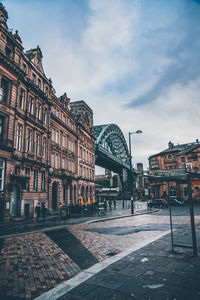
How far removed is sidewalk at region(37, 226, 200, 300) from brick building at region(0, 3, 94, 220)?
16.4m

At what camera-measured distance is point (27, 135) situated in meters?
24.6

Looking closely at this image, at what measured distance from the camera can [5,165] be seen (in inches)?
790

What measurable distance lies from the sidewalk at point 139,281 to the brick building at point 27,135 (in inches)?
644

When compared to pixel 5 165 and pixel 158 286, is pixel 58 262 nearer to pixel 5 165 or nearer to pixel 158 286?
pixel 158 286

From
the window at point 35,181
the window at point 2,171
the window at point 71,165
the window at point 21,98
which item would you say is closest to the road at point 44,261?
the window at point 2,171

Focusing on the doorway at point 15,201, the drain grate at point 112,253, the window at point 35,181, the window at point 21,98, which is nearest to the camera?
the drain grate at point 112,253

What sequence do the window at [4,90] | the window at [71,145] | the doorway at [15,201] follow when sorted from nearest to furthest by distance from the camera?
the window at [4,90] → the doorway at [15,201] → the window at [71,145]

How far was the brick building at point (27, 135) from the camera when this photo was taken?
67.7ft

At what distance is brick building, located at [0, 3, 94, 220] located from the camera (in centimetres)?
2062

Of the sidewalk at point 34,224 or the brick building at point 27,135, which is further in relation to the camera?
the brick building at point 27,135

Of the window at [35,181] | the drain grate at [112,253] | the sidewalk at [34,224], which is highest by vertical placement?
the window at [35,181]

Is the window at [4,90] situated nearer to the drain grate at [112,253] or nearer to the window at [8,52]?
the window at [8,52]

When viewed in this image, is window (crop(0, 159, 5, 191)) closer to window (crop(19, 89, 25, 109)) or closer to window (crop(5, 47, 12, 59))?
window (crop(19, 89, 25, 109))

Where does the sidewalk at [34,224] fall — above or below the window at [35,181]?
below
